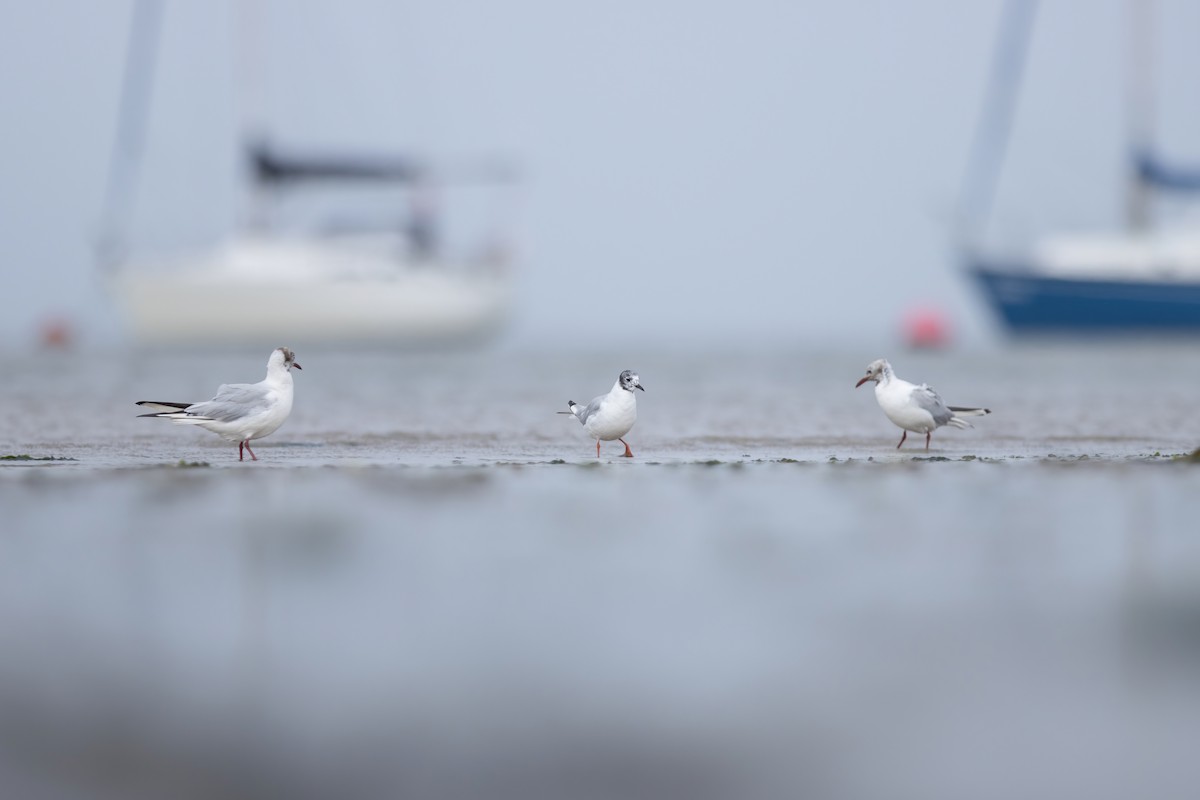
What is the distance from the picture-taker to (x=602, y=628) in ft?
16.0

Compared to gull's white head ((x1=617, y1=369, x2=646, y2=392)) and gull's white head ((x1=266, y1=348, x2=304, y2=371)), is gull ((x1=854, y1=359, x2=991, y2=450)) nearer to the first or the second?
gull's white head ((x1=617, y1=369, x2=646, y2=392))

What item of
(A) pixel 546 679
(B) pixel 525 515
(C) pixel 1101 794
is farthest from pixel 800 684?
(B) pixel 525 515

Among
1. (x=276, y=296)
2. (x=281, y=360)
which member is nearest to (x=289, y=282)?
(x=276, y=296)

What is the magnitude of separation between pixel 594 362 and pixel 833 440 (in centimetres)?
2540

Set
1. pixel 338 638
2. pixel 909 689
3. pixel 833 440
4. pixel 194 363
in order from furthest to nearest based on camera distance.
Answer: pixel 194 363
pixel 833 440
pixel 338 638
pixel 909 689

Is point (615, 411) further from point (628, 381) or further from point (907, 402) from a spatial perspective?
point (907, 402)

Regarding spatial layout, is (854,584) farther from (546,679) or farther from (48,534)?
(48,534)

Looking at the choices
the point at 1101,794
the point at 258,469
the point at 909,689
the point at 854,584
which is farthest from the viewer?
the point at 258,469

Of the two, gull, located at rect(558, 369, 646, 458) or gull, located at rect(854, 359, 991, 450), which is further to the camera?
gull, located at rect(854, 359, 991, 450)

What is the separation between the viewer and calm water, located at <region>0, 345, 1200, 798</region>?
366cm

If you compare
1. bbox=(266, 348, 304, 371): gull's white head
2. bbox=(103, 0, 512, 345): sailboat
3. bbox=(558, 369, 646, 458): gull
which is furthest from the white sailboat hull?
bbox=(558, 369, 646, 458): gull

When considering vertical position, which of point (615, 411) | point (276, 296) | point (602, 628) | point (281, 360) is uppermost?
point (276, 296)

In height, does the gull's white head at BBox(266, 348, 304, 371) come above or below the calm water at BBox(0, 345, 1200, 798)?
above

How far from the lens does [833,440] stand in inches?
508
